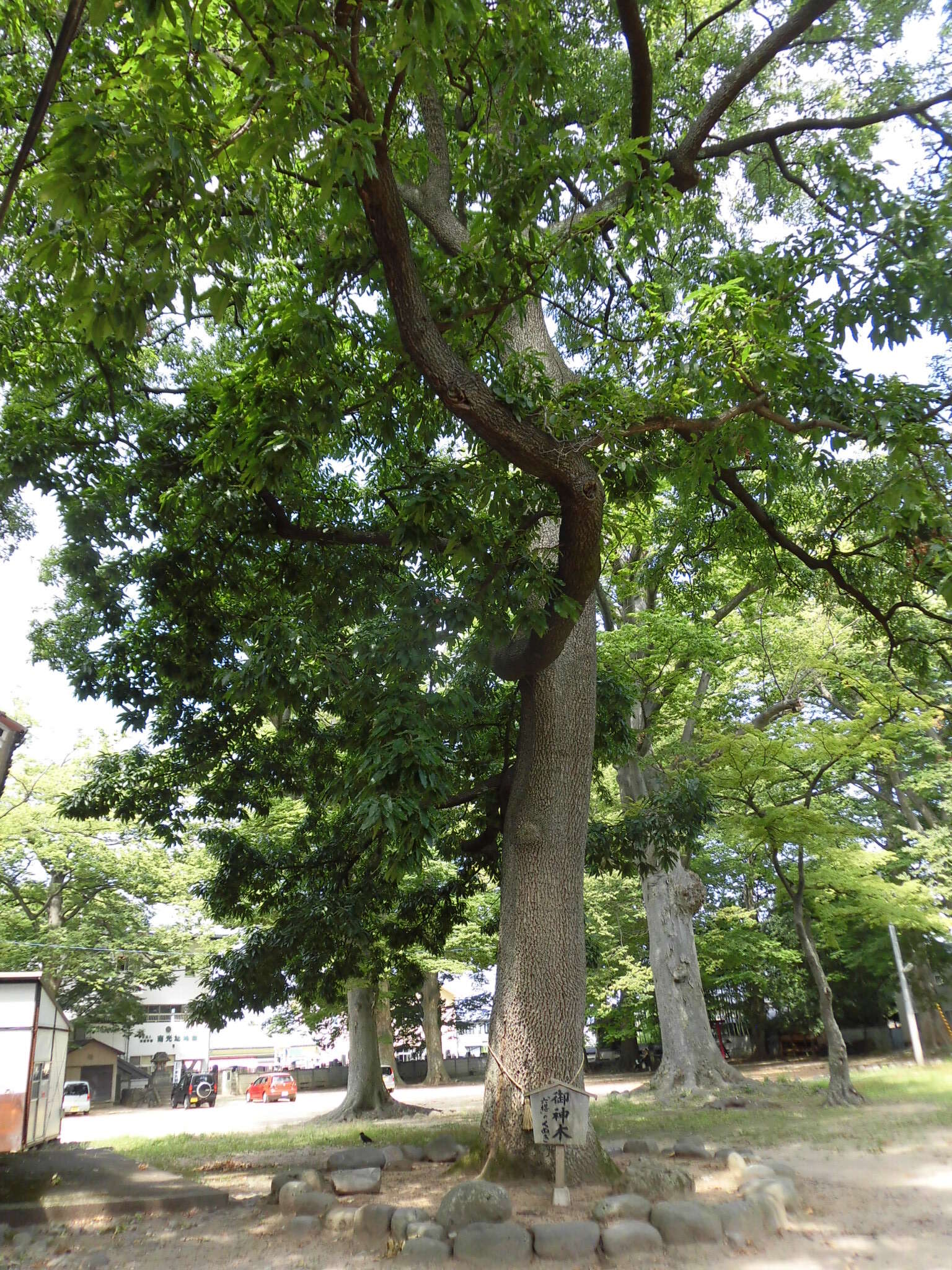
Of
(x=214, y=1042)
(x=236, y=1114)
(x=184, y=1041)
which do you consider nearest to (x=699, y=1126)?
(x=236, y=1114)

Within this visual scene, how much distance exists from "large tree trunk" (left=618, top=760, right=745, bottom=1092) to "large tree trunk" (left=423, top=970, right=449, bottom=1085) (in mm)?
13553

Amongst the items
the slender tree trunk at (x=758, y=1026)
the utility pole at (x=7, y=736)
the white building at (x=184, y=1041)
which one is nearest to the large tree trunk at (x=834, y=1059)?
the utility pole at (x=7, y=736)

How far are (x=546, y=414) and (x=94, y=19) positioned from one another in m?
3.69

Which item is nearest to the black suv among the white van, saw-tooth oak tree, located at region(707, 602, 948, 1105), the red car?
the red car

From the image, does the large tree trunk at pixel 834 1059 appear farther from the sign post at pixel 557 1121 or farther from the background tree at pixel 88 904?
the background tree at pixel 88 904

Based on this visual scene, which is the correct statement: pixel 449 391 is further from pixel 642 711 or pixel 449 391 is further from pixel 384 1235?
pixel 642 711

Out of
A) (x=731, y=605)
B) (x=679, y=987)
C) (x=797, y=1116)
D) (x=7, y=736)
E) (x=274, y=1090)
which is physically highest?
(x=731, y=605)

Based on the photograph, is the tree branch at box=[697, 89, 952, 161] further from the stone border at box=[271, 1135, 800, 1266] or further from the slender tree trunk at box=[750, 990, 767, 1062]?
the slender tree trunk at box=[750, 990, 767, 1062]

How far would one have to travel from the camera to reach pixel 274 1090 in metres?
29.6

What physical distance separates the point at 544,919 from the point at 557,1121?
1.45 metres

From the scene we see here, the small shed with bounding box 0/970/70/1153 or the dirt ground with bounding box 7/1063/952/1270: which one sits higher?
the small shed with bounding box 0/970/70/1153

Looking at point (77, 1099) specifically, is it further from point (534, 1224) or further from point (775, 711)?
point (534, 1224)

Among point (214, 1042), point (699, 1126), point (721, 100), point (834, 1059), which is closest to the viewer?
point (721, 100)

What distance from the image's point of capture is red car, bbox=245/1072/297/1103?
96.8ft
